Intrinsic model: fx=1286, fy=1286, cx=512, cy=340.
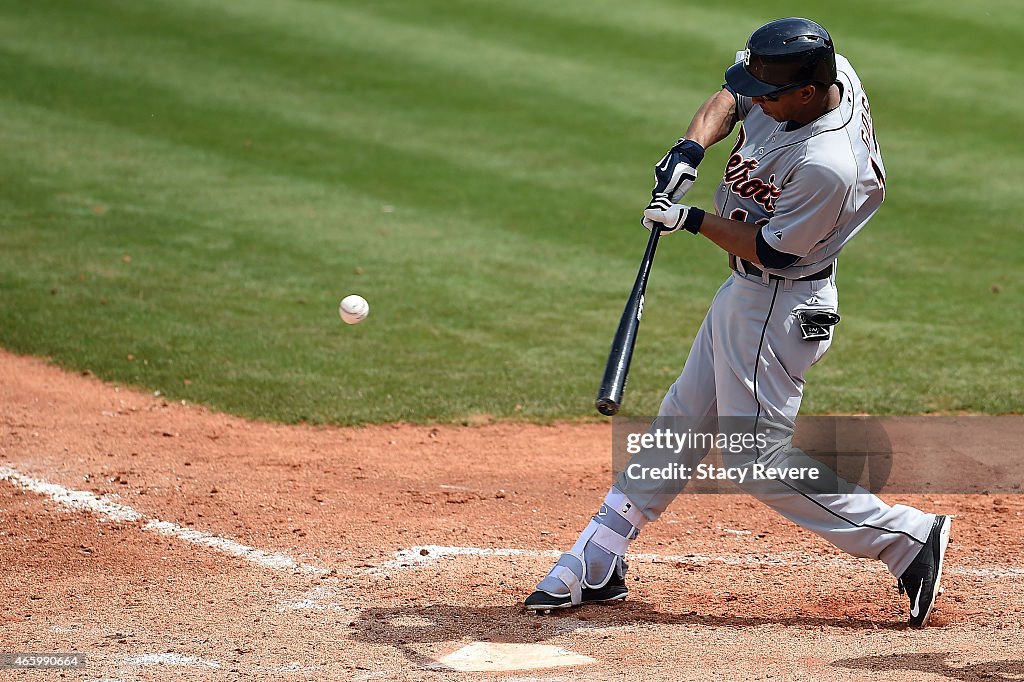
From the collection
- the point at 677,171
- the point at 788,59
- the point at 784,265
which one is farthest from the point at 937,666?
the point at 788,59

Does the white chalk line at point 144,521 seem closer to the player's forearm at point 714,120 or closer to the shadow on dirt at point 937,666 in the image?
the shadow on dirt at point 937,666

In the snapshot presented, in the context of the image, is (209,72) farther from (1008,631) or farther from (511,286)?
(1008,631)

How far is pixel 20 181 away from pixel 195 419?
4.83 meters

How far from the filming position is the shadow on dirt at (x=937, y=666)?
3.63 meters

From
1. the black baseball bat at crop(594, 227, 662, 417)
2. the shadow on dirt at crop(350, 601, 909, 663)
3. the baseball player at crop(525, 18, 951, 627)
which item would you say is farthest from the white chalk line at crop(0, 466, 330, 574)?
the black baseball bat at crop(594, 227, 662, 417)

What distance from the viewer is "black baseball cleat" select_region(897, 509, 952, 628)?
13.4 feet

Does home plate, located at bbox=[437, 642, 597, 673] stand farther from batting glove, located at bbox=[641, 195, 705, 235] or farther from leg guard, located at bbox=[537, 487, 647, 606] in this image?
batting glove, located at bbox=[641, 195, 705, 235]

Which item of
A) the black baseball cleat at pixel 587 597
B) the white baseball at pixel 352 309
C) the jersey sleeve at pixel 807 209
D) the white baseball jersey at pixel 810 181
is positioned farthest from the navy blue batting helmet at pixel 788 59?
the white baseball at pixel 352 309

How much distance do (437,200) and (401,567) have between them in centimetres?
563

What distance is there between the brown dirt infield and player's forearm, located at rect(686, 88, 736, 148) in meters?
1.57

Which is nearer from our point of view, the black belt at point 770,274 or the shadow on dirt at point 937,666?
the shadow on dirt at point 937,666

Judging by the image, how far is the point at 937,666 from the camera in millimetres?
3723

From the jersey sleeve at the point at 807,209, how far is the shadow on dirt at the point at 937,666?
1.23 meters

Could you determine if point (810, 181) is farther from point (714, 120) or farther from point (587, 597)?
point (587, 597)
